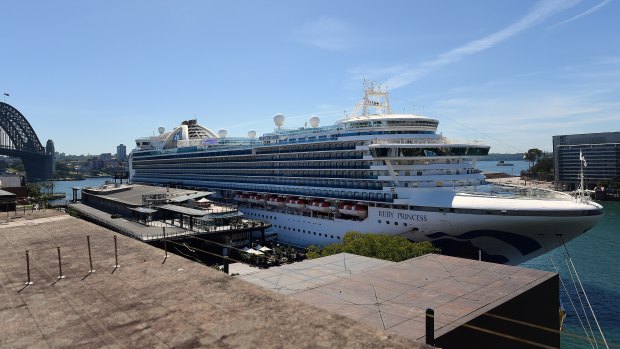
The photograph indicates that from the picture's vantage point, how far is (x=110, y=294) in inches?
420

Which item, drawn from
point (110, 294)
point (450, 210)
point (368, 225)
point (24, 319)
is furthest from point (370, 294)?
point (368, 225)

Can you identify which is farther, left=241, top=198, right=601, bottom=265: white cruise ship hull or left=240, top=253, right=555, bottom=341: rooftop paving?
left=241, top=198, right=601, bottom=265: white cruise ship hull

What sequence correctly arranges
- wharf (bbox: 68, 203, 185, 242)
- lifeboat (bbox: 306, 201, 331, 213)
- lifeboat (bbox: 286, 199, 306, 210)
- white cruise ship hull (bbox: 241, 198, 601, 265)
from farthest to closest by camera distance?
lifeboat (bbox: 286, 199, 306, 210)
lifeboat (bbox: 306, 201, 331, 213)
wharf (bbox: 68, 203, 185, 242)
white cruise ship hull (bbox: 241, 198, 601, 265)

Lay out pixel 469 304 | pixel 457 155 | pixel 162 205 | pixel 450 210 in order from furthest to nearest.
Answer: pixel 162 205, pixel 457 155, pixel 450 210, pixel 469 304

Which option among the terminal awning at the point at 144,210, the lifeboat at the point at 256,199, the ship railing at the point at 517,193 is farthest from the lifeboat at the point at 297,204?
the ship railing at the point at 517,193

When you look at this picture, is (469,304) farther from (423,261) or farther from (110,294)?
(110,294)

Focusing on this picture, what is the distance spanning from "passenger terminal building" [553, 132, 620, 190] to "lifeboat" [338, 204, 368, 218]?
100 metres

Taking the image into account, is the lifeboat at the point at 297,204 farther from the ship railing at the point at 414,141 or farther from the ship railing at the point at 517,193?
the ship railing at the point at 517,193

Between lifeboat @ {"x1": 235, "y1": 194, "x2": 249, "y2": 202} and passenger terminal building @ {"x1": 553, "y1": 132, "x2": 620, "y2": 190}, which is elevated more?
A: passenger terminal building @ {"x1": 553, "y1": 132, "x2": 620, "y2": 190}

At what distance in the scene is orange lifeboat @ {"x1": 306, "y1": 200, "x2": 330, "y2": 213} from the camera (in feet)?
149

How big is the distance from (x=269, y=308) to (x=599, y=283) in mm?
38238

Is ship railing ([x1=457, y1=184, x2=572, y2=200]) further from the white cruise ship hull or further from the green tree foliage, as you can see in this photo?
the green tree foliage

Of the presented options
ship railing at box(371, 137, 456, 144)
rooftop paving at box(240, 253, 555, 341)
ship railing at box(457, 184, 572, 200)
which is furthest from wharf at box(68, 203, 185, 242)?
ship railing at box(457, 184, 572, 200)

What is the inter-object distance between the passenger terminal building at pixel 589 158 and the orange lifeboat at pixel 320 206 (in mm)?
100021
